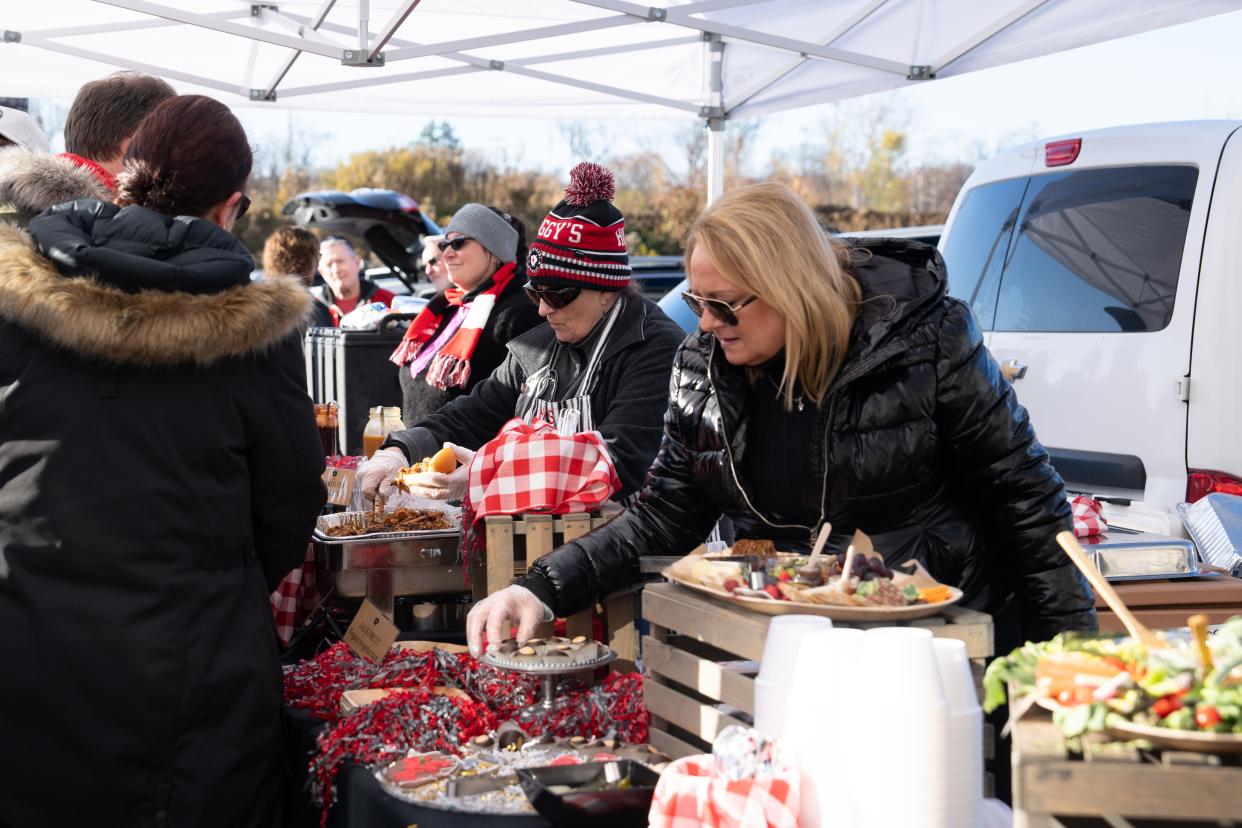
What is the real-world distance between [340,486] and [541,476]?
40.7 inches

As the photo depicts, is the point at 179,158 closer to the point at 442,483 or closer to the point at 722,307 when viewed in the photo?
the point at 722,307

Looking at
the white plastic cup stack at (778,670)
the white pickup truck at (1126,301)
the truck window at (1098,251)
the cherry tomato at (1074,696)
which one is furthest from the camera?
the truck window at (1098,251)

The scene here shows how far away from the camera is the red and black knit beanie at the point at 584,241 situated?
3236 millimetres

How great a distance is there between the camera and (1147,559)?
2938 millimetres

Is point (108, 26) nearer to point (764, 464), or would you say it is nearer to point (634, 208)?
point (764, 464)

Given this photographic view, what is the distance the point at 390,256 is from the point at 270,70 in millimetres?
4152

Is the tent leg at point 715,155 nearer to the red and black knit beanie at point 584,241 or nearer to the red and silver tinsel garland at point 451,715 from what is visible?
the red and black knit beanie at point 584,241

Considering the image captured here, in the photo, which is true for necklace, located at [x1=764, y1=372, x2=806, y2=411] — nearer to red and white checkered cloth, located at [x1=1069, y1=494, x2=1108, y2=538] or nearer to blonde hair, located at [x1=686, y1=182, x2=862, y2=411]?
blonde hair, located at [x1=686, y1=182, x2=862, y2=411]

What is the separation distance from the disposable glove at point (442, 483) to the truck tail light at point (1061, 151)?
112 inches

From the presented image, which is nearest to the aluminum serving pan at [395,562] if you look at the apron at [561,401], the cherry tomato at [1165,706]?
the apron at [561,401]

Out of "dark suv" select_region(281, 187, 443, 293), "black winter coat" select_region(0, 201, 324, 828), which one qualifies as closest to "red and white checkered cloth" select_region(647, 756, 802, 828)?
"black winter coat" select_region(0, 201, 324, 828)

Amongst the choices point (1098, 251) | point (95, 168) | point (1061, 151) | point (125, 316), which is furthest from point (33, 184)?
point (1061, 151)

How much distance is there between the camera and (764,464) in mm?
2303

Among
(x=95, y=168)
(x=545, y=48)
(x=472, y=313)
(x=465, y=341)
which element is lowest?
(x=465, y=341)
